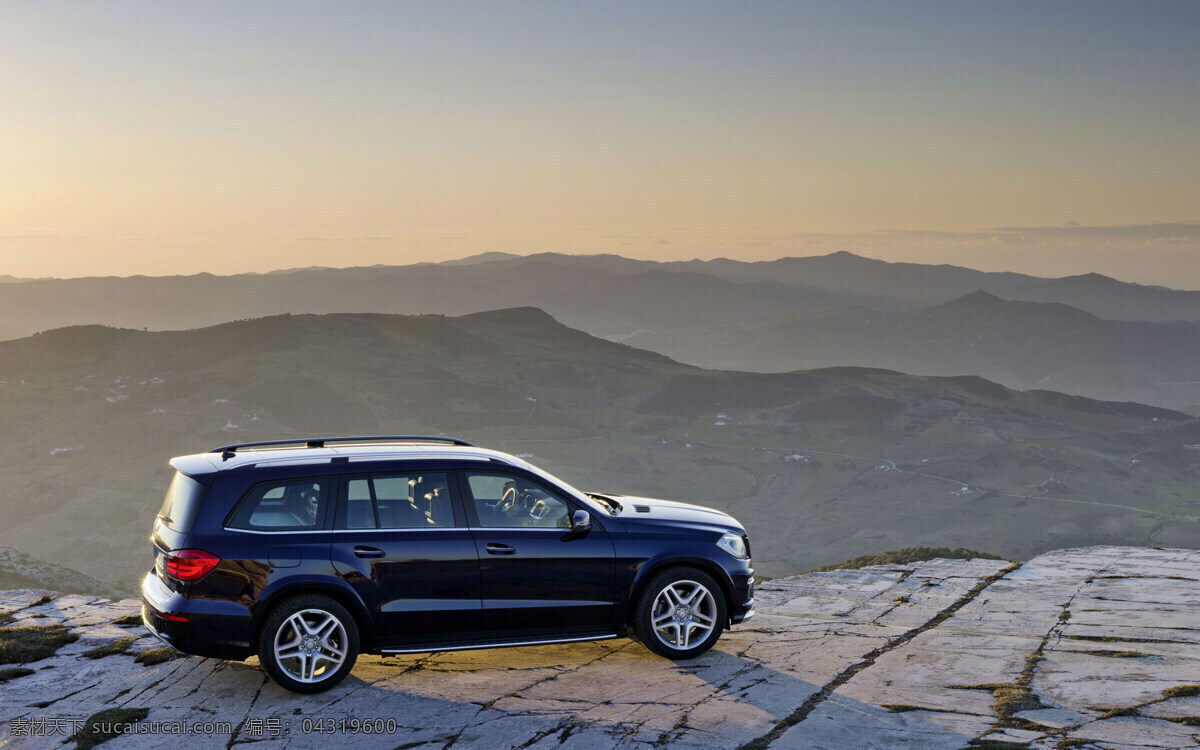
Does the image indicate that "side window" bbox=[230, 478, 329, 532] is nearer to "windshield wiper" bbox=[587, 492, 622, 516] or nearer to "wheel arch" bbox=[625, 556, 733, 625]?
"windshield wiper" bbox=[587, 492, 622, 516]

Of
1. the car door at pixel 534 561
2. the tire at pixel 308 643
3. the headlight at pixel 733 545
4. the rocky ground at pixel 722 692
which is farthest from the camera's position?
the headlight at pixel 733 545

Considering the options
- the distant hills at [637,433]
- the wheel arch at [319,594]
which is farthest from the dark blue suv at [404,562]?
the distant hills at [637,433]

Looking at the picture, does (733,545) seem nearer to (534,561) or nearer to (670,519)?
(670,519)

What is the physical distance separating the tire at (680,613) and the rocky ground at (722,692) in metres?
0.20

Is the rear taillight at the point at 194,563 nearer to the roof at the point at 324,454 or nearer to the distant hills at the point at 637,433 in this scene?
the roof at the point at 324,454

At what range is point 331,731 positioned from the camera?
282 inches

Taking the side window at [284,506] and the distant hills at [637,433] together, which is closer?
the side window at [284,506]

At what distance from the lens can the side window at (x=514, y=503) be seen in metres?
8.45

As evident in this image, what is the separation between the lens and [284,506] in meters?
7.98

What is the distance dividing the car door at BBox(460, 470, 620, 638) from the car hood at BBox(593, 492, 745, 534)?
373 millimetres

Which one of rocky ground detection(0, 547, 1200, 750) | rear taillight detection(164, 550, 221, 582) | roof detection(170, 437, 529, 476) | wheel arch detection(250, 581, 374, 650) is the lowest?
rocky ground detection(0, 547, 1200, 750)

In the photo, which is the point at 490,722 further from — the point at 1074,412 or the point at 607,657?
the point at 1074,412

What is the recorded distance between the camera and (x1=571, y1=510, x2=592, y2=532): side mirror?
8.46m

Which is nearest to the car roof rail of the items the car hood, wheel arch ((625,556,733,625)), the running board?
the car hood
